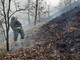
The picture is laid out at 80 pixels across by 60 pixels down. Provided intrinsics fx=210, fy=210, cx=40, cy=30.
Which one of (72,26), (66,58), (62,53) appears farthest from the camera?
(72,26)

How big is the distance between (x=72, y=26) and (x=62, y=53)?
16.7 ft

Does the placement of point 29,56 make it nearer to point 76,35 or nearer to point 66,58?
point 66,58

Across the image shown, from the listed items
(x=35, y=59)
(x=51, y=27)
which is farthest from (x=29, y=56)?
(x=51, y=27)

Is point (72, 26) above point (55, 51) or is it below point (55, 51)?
above

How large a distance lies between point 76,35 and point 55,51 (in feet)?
9.34

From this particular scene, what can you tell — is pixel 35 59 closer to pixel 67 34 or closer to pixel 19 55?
pixel 19 55

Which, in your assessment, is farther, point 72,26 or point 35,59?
point 72,26

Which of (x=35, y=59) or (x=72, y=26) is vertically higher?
(x=72, y=26)

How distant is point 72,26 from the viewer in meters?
18.0

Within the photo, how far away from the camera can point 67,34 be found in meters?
16.4

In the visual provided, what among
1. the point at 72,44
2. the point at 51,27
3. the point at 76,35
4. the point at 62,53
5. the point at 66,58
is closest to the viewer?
the point at 66,58

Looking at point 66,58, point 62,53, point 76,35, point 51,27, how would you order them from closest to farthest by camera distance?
point 66,58, point 62,53, point 76,35, point 51,27

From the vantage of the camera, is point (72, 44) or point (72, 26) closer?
point (72, 44)

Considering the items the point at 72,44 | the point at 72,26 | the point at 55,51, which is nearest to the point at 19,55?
the point at 55,51
